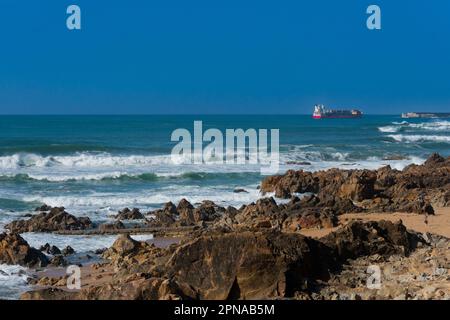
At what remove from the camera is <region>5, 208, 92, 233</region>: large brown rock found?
16.2 metres

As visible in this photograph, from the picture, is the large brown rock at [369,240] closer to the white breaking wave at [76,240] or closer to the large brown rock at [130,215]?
the white breaking wave at [76,240]

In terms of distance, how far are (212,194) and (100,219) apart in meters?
6.31

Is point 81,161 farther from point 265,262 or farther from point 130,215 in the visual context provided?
point 265,262

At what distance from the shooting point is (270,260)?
845 centimetres

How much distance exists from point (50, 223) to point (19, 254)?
4234 millimetres

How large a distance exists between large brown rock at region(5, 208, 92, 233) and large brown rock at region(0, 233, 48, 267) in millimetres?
3484

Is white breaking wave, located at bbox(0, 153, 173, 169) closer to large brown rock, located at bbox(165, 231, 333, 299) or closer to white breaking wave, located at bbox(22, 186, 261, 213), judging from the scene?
white breaking wave, located at bbox(22, 186, 261, 213)

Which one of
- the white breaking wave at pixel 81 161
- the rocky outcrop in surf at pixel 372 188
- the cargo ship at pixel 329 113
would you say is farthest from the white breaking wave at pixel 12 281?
the cargo ship at pixel 329 113

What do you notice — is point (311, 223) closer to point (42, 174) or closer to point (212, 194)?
point (212, 194)

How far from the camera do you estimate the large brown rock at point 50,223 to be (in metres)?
16.2

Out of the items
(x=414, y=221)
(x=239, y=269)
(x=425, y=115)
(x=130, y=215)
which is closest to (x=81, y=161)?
(x=130, y=215)

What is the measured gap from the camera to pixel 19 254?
1229cm
